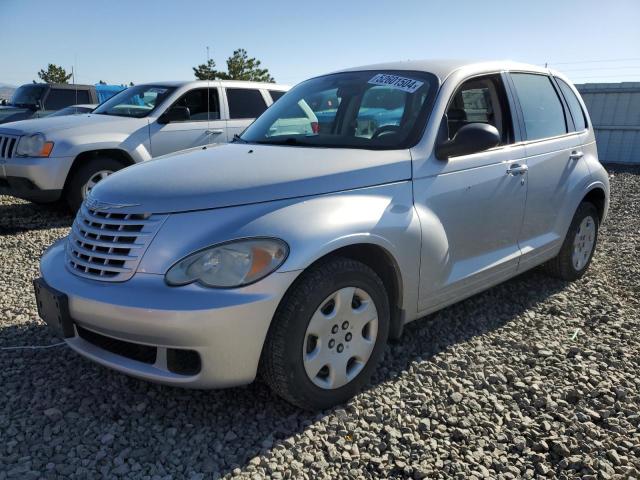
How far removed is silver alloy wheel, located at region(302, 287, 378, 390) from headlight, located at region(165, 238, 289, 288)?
36 centimetres

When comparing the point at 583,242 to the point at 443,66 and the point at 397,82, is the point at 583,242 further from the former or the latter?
the point at 397,82

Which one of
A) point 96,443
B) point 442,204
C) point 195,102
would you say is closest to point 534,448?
point 442,204

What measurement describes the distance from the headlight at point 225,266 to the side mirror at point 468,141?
1.29 metres

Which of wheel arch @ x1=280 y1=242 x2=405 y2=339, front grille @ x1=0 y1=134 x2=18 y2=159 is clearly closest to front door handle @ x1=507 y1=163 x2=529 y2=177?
wheel arch @ x1=280 y1=242 x2=405 y2=339

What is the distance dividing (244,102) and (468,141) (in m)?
5.27

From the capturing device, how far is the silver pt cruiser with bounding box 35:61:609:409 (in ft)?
7.49

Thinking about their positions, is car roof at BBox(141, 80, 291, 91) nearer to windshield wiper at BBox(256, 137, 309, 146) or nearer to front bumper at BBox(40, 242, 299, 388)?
windshield wiper at BBox(256, 137, 309, 146)

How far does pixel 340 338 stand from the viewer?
2609 millimetres

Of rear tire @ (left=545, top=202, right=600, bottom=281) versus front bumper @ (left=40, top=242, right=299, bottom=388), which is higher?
front bumper @ (left=40, top=242, right=299, bottom=388)

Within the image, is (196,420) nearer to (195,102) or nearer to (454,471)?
(454,471)

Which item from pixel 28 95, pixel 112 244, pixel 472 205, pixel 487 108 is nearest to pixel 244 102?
pixel 487 108

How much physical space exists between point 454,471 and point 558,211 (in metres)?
2.45

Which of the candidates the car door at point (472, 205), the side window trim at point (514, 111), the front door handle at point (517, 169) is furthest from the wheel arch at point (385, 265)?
the side window trim at point (514, 111)

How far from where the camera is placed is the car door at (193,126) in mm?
6961
